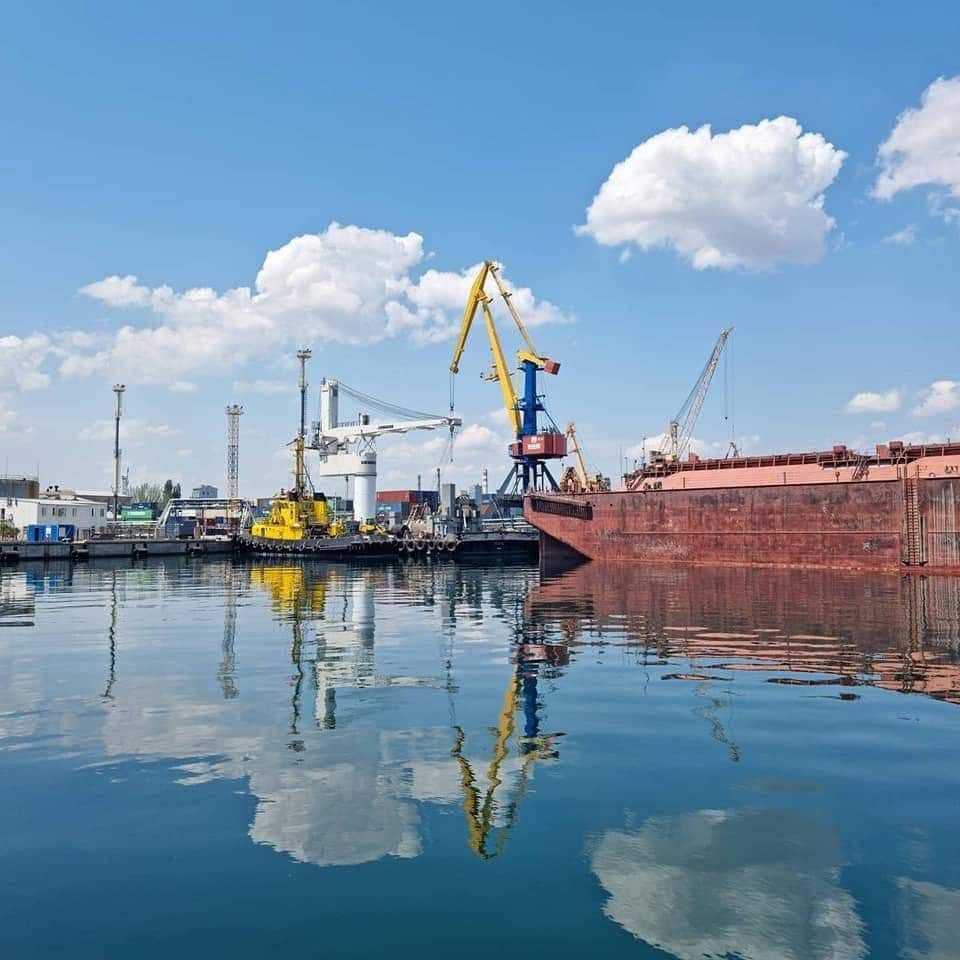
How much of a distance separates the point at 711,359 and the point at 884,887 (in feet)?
303

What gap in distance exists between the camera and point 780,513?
5394cm

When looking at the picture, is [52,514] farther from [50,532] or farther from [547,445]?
[547,445]

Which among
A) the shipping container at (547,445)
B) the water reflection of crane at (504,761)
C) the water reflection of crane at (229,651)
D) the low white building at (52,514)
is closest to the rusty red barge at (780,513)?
the shipping container at (547,445)

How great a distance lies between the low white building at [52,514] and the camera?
95.0 m

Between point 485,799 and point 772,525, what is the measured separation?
163 ft

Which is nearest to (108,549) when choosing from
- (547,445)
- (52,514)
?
(52,514)

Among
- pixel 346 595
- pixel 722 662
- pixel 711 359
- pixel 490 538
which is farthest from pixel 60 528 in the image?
pixel 722 662

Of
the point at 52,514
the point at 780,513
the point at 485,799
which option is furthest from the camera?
the point at 52,514

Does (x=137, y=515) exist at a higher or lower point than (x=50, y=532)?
→ higher

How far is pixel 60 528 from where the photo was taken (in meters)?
90.8

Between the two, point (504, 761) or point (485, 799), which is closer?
point (485, 799)

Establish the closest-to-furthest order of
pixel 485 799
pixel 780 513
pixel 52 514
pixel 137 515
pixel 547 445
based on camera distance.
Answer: pixel 485 799
pixel 780 513
pixel 547 445
pixel 52 514
pixel 137 515

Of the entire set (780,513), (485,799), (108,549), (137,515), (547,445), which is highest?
(547,445)

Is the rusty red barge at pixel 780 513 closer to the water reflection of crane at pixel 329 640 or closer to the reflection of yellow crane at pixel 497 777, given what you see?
the water reflection of crane at pixel 329 640
